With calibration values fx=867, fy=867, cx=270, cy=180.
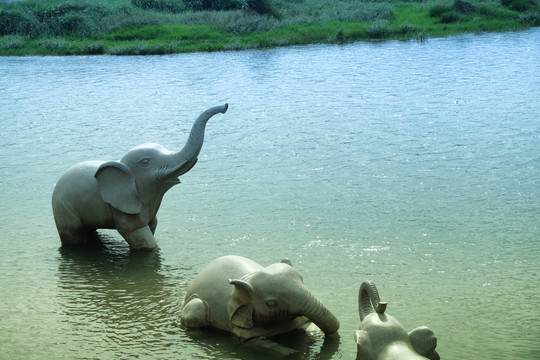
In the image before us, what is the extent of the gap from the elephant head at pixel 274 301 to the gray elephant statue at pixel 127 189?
2.26 metres

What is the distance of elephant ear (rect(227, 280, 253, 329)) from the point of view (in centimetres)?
561

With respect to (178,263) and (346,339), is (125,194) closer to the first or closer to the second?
(178,263)

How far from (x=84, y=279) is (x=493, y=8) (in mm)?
25599

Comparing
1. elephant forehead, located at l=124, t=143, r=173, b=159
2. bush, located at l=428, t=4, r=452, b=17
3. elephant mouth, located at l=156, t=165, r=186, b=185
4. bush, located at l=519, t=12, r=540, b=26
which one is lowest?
elephant mouth, located at l=156, t=165, r=186, b=185

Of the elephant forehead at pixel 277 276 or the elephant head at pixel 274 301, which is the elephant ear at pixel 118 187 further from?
the elephant forehead at pixel 277 276

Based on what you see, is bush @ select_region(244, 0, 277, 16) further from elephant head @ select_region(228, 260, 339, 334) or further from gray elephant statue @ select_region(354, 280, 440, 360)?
gray elephant statue @ select_region(354, 280, 440, 360)

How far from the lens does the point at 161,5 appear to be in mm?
36781

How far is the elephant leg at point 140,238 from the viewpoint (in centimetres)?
793

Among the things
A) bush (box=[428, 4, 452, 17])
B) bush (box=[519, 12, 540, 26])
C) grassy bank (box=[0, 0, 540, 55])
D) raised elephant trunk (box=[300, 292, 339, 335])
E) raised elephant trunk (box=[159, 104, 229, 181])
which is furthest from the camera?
bush (box=[428, 4, 452, 17])

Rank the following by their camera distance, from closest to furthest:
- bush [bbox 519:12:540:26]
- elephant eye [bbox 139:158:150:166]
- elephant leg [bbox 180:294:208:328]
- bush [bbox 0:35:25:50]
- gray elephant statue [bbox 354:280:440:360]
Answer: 1. gray elephant statue [bbox 354:280:440:360]
2. elephant leg [bbox 180:294:208:328]
3. elephant eye [bbox 139:158:150:166]
4. bush [bbox 519:12:540:26]
5. bush [bbox 0:35:25:50]

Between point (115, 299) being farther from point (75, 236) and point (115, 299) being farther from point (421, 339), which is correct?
point (421, 339)

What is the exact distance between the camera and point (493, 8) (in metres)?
30.2

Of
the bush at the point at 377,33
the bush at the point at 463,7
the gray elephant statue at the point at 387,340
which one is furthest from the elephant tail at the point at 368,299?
the bush at the point at 463,7

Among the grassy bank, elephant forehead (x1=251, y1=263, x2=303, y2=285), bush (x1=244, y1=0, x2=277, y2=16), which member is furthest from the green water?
bush (x1=244, y1=0, x2=277, y2=16)
